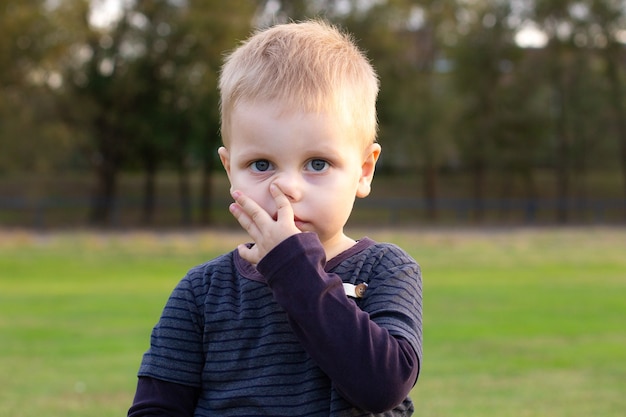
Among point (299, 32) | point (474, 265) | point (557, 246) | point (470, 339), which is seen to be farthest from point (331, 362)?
point (557, 246)

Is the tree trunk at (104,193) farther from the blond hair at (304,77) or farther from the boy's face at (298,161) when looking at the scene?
the boy's face at (298,161)

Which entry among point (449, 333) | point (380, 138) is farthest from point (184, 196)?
point (449, 333)

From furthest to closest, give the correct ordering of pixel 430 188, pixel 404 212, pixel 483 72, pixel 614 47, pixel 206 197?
pixel 430 188 → pixel 614 47 → pixel 483 72 → pixel 404 212 → pixel 206 197

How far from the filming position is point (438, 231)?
30.8 meters

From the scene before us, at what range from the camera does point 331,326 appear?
1829 mm

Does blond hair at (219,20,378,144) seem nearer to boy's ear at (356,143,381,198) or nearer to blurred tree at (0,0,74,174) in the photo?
boy's ear at (356,143,381,198)

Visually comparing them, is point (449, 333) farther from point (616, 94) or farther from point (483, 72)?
point (616, 94)

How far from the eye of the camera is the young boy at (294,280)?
6.09ft

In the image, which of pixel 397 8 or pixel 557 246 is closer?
pixel 557 246

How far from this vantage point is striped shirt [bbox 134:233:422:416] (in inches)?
72.6

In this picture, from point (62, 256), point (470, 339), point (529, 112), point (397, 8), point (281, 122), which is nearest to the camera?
point (281, 122)

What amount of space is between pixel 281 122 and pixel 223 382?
564 millimetres

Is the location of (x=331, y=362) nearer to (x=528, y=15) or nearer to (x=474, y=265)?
(x=474, y=265)

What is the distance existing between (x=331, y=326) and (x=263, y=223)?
24cm
